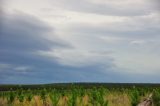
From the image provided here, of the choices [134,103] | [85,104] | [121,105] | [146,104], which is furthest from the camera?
[121,105]

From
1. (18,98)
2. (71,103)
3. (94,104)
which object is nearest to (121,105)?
(94,104)

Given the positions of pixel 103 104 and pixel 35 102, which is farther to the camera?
pixel 35 102

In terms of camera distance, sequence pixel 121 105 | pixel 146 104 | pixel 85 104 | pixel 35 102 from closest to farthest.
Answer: pixel 146 104, pixel 85 104, pixel 121 105, pixel 35 102

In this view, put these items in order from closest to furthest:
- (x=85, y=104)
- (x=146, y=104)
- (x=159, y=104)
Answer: (x=146, y=104)
(x=159, y=104)
(x=85, y=104)

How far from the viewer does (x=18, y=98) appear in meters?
40.4

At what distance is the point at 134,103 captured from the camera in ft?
89.8

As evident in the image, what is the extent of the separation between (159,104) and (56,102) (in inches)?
422

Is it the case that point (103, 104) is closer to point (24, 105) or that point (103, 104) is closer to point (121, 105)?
point (121, 105)

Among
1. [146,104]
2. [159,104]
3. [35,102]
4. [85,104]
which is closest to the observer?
[146,104]

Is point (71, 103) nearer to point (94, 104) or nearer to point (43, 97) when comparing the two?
point (94, 104)

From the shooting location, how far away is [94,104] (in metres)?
31.3

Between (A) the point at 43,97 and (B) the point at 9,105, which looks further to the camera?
(A) the point at 43,97

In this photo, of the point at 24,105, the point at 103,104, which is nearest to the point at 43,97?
the point at 24,105

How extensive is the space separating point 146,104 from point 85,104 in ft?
30.8
